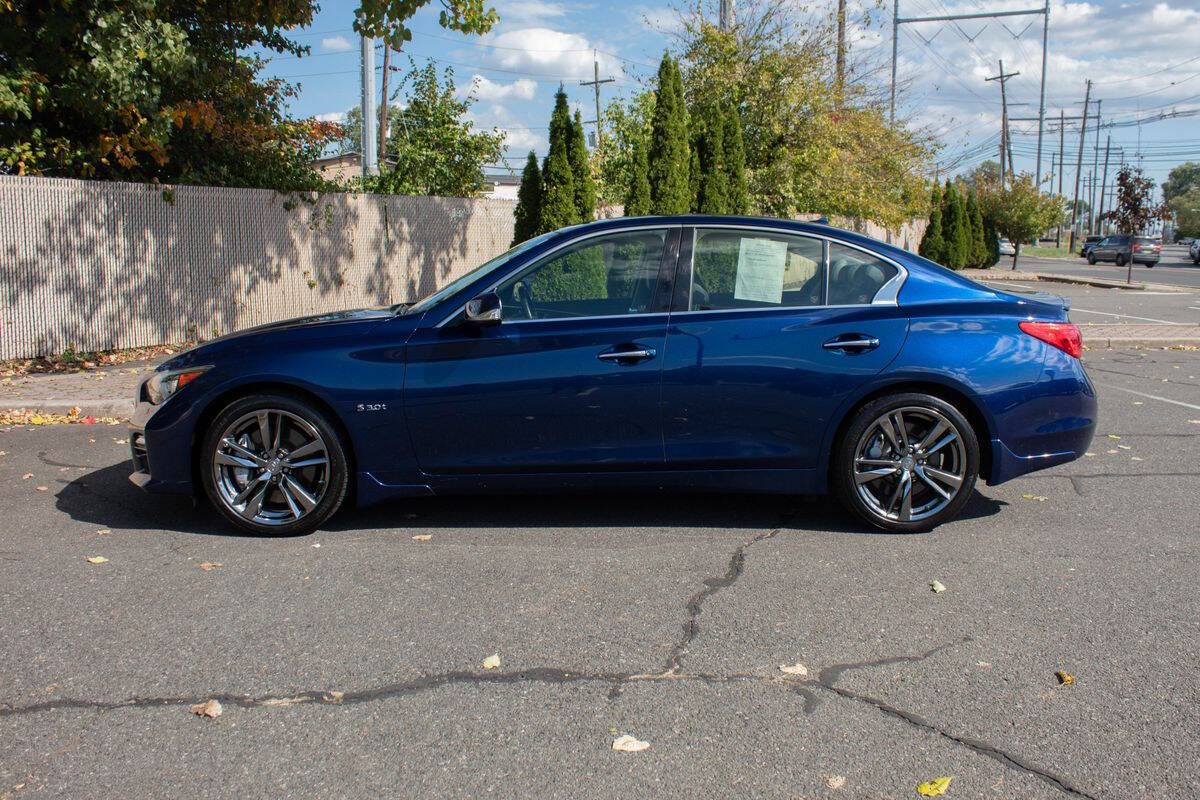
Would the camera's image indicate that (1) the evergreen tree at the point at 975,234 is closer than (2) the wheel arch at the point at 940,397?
No

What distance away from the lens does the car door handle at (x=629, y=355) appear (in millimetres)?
5262

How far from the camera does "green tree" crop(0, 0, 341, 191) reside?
11.8 meters

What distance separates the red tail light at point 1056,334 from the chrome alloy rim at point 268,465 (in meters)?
3.72

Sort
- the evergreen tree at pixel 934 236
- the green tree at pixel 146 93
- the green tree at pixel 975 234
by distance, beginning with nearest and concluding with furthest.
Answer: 1. the green tree at pixel 146 93
2. the evergreen tree at pixel 934 236
3. the green tree at pixel 975 234

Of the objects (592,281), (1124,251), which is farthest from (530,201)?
(1124,251)

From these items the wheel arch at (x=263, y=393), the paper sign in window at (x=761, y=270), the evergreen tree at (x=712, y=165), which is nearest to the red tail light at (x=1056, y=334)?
the paper sign in window at (x=761, y=270)

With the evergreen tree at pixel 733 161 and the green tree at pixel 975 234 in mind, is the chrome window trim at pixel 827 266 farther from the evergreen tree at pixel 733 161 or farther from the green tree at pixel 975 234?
the green tree at pixel 975 234

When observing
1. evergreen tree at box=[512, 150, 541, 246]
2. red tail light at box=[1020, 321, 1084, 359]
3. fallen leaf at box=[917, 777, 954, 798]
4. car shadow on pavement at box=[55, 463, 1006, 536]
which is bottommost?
fallen leaf at box=[917, 777, 954, 798]

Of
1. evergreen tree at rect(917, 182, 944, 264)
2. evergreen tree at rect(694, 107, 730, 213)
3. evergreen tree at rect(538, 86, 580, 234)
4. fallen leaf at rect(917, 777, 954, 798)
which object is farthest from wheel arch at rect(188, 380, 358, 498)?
evergreen tree at rect(917, 182, 944, 264)

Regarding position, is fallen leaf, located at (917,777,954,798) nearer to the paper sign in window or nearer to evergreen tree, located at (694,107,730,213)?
the paper sign in window

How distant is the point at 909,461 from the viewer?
5.44 metres

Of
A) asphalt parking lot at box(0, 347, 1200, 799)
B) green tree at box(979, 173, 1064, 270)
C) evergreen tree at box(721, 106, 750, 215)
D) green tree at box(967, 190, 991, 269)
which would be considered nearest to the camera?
asphalt parking lot at box(0, 347, 1200, 799)

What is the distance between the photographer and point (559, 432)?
5.30 m

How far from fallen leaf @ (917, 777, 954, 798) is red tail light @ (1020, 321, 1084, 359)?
311cm
